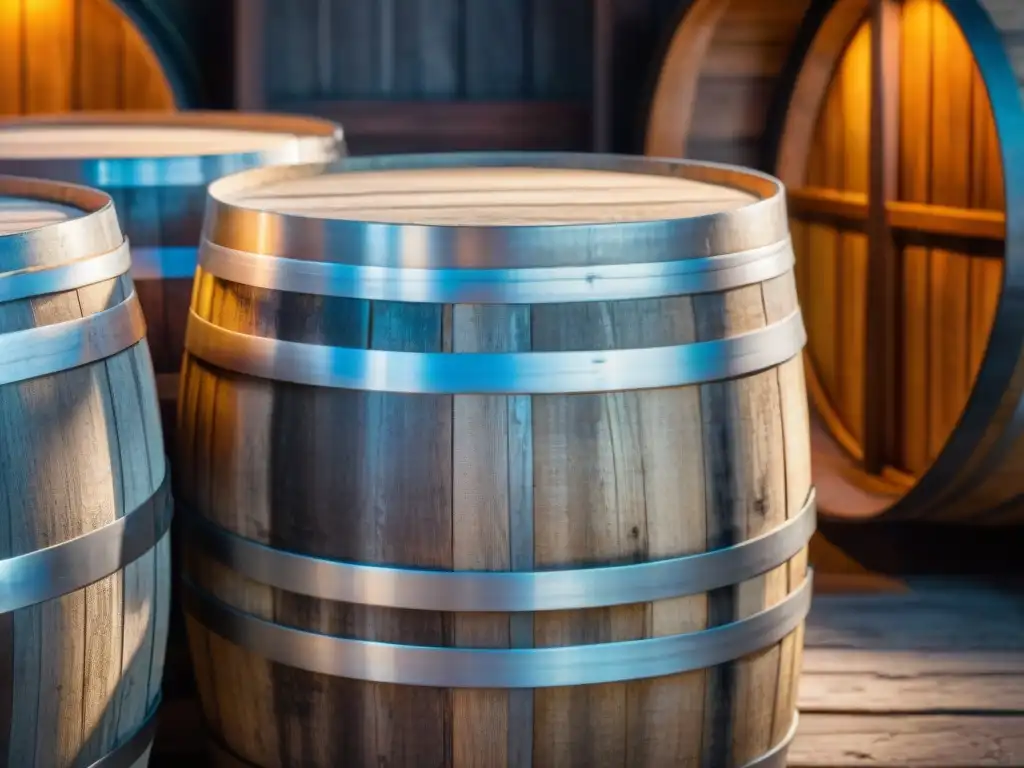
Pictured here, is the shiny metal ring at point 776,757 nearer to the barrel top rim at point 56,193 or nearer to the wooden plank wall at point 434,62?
the barrel top rim at point 56,193

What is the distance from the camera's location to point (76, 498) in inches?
62.7

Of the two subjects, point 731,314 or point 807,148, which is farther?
point 807,148

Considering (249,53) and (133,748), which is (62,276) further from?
(249,53)

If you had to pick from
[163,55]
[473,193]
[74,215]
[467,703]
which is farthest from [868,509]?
[163,55]

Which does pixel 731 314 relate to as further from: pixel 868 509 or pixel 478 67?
pixel 478 67

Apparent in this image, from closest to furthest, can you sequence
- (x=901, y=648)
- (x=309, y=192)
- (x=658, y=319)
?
(x=658, y=319) → (x=309, y=192) → (x=901, y=648)

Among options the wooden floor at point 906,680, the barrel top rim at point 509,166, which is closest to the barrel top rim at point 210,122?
the barrel top rim at point 509,166

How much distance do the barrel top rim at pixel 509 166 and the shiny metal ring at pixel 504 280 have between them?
0.14 ft

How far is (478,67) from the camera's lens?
4230 mm

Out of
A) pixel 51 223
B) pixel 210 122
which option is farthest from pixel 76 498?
pixel 210 122

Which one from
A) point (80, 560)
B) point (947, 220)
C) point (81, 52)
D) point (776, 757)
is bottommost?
point (776, 757)

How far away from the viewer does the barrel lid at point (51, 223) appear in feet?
5.01

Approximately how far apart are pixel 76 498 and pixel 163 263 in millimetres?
520

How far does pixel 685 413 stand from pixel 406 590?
34 centimetres
